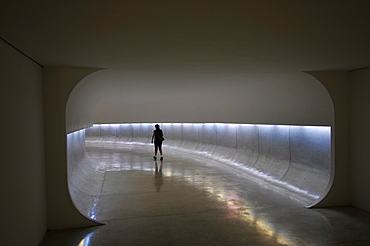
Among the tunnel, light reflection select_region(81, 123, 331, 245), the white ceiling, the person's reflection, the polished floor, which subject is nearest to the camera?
the white ceiling

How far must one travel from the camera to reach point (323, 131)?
9.02 meters

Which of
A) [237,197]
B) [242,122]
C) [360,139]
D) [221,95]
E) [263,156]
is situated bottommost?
[237,197]

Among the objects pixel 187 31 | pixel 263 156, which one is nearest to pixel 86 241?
pixel 187 31

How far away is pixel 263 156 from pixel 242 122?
199cm

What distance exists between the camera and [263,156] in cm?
1242

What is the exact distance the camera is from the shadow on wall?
8.73 m

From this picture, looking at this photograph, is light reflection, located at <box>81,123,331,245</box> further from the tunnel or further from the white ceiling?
the white ceiling

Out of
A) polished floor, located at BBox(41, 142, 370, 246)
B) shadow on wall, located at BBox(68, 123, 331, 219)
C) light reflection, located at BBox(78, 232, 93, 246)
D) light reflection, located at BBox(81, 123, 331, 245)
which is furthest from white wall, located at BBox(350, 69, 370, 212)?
light reflection, located at BBox(78, 232, 93, 246)

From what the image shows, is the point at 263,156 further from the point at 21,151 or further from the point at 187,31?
the point at 21,151

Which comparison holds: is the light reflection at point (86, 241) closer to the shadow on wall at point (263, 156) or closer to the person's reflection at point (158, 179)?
the shadow on wall at point (263, 156)

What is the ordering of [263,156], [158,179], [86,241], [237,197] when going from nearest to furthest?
[86,241], [237,197], [158,179], [263,156]

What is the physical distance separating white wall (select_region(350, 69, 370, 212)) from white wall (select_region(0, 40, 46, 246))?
23.5 feet

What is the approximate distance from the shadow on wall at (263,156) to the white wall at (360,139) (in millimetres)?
1158

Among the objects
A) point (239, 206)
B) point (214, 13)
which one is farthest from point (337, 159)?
point (214, 13)
